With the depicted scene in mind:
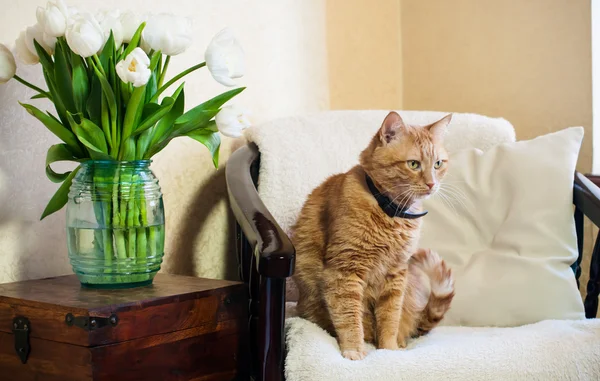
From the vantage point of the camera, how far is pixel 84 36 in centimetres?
111

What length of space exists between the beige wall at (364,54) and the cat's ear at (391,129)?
2.83ft

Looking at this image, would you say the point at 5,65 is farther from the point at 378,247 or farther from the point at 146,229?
the point at 378,247

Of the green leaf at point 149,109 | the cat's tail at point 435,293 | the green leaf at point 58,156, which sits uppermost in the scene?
the green leaf at point 149,109

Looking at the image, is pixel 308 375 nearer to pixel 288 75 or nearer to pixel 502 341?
pixel 502 341

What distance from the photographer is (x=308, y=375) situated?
114 cm

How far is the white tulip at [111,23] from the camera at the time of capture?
121 centimetres

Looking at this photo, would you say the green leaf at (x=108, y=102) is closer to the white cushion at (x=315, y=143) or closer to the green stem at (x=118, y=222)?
the green stem at (x=118, y=222)

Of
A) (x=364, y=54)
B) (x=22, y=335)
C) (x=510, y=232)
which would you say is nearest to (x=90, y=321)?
(x=22, y=335)

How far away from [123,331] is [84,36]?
1.62 ft

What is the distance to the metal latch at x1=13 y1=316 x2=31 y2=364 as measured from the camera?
3.82ft

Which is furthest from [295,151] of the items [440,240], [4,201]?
[4,201]

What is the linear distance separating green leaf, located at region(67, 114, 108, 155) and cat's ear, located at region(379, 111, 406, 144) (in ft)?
1.79

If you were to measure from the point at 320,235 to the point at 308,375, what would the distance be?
36 cm

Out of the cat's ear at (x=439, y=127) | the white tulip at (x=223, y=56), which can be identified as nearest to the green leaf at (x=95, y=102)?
the white tulip at (x=223, y=56)
